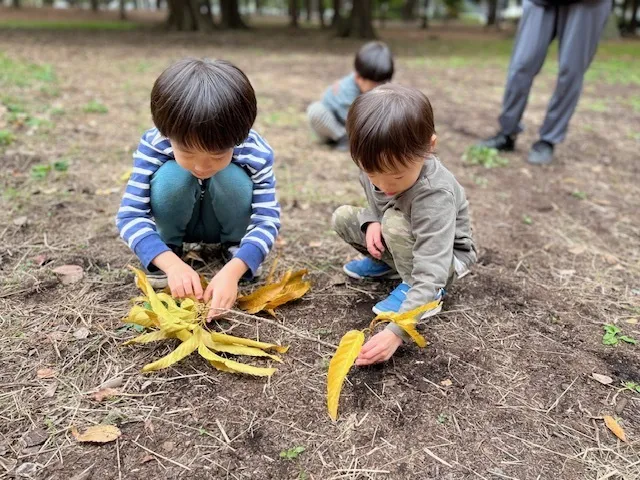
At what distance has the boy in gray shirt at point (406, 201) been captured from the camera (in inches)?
57.3

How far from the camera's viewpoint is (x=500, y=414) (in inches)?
57.6

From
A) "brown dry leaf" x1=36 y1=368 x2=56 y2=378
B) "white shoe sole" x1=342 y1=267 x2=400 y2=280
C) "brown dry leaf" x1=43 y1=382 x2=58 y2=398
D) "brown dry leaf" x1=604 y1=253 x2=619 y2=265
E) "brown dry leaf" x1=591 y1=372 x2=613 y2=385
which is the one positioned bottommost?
"brown dry leaf" x1=604 y1=253 x2=619 y2=265

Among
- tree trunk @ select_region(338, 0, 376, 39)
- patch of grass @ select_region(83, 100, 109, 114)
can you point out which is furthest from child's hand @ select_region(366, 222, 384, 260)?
tree trunk @ select_region(338, 0, 376, 39)

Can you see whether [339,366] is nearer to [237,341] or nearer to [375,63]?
[237,341]

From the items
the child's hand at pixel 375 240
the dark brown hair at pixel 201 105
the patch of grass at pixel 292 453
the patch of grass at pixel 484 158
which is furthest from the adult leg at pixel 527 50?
the patch of grass at pixel 292 453

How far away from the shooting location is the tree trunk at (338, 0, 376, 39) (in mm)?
15578

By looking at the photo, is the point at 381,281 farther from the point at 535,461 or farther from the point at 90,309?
the point at 90,309

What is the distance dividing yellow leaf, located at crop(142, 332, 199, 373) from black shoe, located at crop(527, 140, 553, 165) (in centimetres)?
306

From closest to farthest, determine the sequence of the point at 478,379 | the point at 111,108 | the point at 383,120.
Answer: the point at 383,120, the point at 478,379, the point at 111,108

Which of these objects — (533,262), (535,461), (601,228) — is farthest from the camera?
(601,228)

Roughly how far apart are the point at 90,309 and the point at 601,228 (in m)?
2.44

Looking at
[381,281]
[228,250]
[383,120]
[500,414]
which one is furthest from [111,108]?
[500,414]

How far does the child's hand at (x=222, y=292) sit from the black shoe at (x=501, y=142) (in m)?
2.82

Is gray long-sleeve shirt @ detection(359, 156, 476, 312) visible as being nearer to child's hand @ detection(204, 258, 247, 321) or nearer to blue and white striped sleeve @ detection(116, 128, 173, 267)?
child's hand @ detection(204, 258, 247, 321)
